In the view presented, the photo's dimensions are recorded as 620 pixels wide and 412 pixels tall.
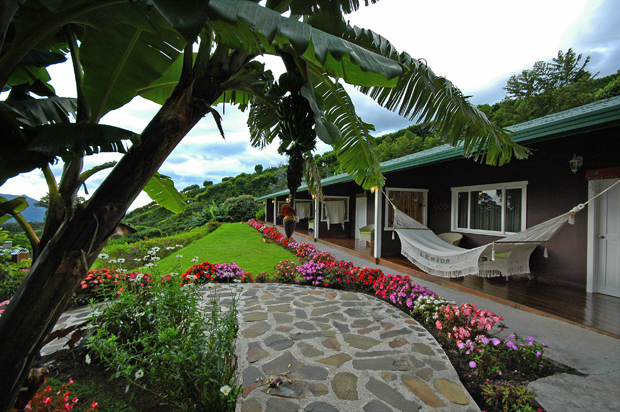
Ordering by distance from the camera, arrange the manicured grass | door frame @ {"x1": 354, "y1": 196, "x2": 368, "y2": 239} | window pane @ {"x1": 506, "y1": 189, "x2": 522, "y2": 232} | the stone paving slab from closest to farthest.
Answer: the stone paving slab → window pane @ {"x1": 506, "y1": 189, "x2": 522, "y2": 232} → the manicured grass → door frame @ {"x1": 354, "y1": 196, "x2": 368, "y2": 239}

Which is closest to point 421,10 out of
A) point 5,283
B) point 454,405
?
point 454,405

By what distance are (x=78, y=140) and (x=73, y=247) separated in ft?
1.08

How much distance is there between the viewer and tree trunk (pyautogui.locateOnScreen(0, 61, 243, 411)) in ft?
2.62

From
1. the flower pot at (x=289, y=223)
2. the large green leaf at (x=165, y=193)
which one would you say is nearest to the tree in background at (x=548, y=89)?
the flower pot at (x=289, y=223)

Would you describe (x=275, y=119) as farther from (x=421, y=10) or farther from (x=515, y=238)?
(x=515, y=238)

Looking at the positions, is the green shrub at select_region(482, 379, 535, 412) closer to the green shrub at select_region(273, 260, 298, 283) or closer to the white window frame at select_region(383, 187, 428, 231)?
the green shrub at select_region(273, 260, 298, 283)

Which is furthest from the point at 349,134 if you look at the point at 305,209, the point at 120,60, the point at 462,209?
the point at 305,209

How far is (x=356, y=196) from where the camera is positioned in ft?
32.1

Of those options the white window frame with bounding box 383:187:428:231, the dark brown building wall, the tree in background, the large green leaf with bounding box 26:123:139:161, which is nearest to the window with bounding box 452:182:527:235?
the dark brown building wall

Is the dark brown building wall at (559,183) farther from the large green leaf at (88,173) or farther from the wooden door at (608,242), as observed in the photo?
the large green leaf at (88,173)

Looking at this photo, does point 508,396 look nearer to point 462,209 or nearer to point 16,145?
point 16,145

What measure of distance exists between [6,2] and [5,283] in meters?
4.07

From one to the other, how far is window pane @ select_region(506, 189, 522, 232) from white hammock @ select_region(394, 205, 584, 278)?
2.72 feet

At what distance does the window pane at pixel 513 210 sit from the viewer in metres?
4.93
